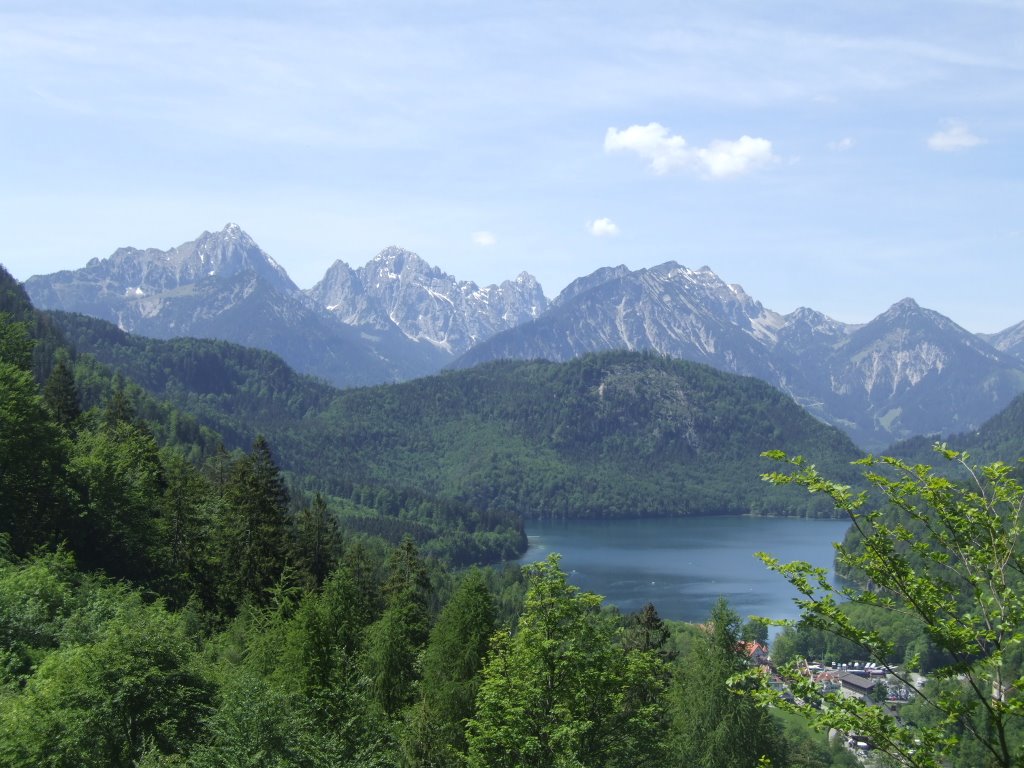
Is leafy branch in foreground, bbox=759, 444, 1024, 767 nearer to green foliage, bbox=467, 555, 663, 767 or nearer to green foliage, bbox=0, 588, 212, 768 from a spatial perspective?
green foliage, bbox=467, 555, 663, 767

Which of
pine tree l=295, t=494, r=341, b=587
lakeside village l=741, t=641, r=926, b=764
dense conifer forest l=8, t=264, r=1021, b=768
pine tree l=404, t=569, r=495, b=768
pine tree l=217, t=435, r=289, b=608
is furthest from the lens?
lakeside village l=741, t=641, r=926, b=764

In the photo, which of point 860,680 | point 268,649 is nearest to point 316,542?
point 268,649

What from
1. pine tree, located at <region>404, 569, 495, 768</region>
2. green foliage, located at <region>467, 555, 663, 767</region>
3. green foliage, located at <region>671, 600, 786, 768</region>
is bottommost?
green foliage, located at <region>671, 600, 786, 768</region>

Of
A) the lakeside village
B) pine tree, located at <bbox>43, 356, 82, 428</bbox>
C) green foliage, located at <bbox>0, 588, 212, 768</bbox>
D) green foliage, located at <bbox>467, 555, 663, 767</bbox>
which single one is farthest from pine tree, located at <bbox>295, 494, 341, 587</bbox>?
the lakeside village

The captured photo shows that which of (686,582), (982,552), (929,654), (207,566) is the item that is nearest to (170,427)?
(686,582)

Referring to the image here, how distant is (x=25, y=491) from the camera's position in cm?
4034

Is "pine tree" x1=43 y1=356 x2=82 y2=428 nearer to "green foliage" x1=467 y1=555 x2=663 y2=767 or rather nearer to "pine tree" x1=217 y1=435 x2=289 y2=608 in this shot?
"pine tree" x1=217 y1=435 x2=289 y2=608

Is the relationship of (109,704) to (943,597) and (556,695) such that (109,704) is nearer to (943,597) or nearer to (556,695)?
(556,695)

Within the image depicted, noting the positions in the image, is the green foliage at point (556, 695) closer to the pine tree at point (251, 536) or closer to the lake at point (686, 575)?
the pine tree at point (251, 536)

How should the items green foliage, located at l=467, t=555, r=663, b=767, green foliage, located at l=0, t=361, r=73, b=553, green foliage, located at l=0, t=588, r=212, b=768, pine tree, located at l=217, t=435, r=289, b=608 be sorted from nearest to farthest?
1. green foliage, located at l=0, t=588, r=212, b=768
2. green foliage, located at l=467, t=555, r=663, b=767
3. green foliage, located at l=0, t=361, r=73, b=553
4. pine tree, located at l=217, t=435, r=289, b=608

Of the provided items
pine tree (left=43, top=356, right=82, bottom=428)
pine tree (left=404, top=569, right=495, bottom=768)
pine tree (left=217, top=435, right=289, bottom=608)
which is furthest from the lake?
pine tree (left=404, top=569, right=495, bottom=768)

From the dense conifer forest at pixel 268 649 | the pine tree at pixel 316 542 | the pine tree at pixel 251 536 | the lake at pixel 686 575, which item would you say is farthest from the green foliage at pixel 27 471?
the lake at pixel 686 575

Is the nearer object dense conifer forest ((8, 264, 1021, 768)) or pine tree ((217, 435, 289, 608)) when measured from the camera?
dense conifer forest ((8, 264, 1021, 768))

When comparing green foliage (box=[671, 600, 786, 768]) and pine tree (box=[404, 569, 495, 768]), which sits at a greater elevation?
pine tree (box=[404, 569, 495, 768])
